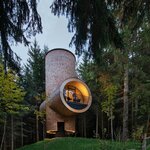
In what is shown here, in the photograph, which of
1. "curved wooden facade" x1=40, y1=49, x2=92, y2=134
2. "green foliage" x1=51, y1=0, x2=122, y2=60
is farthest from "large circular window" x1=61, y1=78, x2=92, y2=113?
"green foliage" x1=51, y1=0, x2=122, y2=60

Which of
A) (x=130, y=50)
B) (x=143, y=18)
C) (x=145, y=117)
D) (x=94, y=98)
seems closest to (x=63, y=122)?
(x=94, y=98)

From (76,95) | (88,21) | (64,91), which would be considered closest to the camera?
(88,21)

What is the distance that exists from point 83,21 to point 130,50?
1453 centimetres

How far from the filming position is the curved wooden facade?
20875mm

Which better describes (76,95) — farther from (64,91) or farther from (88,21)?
(88,21)

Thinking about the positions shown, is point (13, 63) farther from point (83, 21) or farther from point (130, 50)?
point (130, 50)

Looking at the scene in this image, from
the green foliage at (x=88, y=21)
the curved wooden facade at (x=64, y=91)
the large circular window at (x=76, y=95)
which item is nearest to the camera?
the green foliage at (x=88, y=21)

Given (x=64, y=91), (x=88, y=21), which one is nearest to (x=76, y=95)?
(x=64, y=91)

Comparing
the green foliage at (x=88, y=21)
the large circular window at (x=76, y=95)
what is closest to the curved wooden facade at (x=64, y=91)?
the large circular window at (x=76, y=95)

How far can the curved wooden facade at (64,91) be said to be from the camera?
20.9 meters

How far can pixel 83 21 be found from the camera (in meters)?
2.99

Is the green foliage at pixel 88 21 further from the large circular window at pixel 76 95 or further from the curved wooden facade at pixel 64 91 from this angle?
the curved wooden facade at pixel 64 91

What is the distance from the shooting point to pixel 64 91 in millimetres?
20547

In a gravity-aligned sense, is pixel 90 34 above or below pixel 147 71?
below
